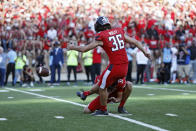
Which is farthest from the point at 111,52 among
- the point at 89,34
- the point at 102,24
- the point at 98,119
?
the point at 89,34

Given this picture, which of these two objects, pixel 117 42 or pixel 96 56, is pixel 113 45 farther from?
pixel 96 56

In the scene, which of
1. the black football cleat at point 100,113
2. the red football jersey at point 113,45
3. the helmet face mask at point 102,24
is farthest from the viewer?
the black football cleat at point 100,113

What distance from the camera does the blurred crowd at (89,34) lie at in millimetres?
21016

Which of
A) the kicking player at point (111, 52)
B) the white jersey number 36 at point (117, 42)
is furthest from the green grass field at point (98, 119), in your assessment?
the white jersey number 36 at point (117, 42)

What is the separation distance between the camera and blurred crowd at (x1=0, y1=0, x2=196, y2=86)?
2102 centimetres

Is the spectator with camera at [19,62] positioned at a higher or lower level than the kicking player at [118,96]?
higher

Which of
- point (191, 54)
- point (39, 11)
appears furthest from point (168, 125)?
point (39, 11)

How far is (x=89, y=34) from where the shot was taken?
2447 cm

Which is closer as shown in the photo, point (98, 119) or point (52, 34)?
point (98, 119)

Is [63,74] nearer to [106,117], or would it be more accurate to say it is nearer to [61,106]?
[61,106]

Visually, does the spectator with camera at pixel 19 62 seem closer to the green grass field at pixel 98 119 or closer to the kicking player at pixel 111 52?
the green grass field at pixel 98 119

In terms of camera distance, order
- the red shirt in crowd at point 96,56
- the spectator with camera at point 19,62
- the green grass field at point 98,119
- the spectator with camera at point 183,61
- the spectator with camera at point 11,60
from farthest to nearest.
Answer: the spectator with camera at point 183,61
the spectator with camera at point 11,60
the spectator with camera at point 19,62
the red shirt in crowd at point 96,56
the green grass field at point 98,119

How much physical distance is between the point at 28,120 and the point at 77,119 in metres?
0.85

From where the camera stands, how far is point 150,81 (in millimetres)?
23078
